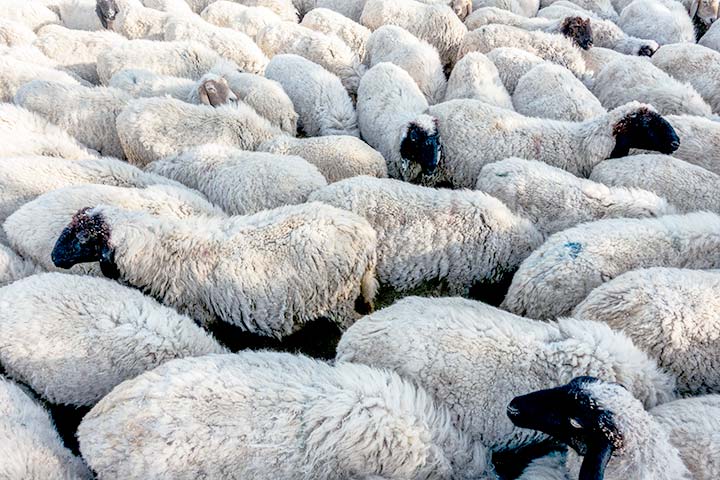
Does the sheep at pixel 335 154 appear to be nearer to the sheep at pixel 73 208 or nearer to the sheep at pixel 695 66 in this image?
the sheep at pixel 73 208

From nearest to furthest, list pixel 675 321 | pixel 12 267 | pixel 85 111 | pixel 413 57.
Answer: pixel 675 321, pixel 12 267, pixel 85 111, pixel 413 57

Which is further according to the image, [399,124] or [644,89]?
[644,89]

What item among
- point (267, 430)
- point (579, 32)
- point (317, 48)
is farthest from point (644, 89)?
point (267, 430)

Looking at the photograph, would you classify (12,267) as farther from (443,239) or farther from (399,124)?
(399,124)

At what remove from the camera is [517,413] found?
8.24 ft

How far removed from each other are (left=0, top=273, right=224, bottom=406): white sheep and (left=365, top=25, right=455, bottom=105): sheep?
4600 millimetres

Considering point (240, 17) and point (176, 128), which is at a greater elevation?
point (240, 17)

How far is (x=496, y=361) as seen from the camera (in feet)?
9.71

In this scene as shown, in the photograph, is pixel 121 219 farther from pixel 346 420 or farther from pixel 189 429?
pixel 346 420

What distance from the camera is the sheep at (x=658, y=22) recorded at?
27.1 ft

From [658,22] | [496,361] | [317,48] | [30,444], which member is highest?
[658,22]

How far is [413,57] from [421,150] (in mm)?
2256

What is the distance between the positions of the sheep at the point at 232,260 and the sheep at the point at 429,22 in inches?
185

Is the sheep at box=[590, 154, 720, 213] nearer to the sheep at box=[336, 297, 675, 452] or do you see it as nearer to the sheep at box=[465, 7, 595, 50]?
the sheep at box=[336, 297, 675, 452]
